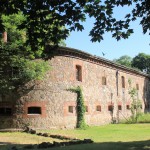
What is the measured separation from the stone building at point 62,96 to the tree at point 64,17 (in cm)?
1514

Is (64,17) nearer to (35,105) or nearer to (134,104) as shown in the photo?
(35,105)

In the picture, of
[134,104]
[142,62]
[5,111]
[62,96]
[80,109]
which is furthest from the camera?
[142,62]

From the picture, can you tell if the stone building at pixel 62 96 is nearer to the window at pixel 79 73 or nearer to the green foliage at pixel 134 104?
the window at pixel 79 73

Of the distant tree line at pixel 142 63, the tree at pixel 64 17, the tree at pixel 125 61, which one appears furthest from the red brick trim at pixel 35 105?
the tree at pixel 125 61

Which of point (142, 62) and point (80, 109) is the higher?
point (142, 62)

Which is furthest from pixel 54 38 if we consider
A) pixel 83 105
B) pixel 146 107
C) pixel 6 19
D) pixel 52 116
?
pixel 146 107

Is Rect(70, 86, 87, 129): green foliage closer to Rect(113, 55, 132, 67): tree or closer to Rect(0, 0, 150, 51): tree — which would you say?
Rect(0, 0, 150, 51): tree

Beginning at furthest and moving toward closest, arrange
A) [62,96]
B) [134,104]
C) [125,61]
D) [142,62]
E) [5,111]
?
[125,61] → [142,62] → [134,104] → [62,96] → [5,111]

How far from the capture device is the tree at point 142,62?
68875 millimetres

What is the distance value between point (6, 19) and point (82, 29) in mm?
12875

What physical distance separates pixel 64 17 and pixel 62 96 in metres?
17.1

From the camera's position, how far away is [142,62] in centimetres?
7006

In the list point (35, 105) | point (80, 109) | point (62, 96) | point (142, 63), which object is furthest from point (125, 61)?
point (35, 105)

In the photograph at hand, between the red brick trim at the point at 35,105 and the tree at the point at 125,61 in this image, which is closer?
the red brick trim at the point at 35,105
